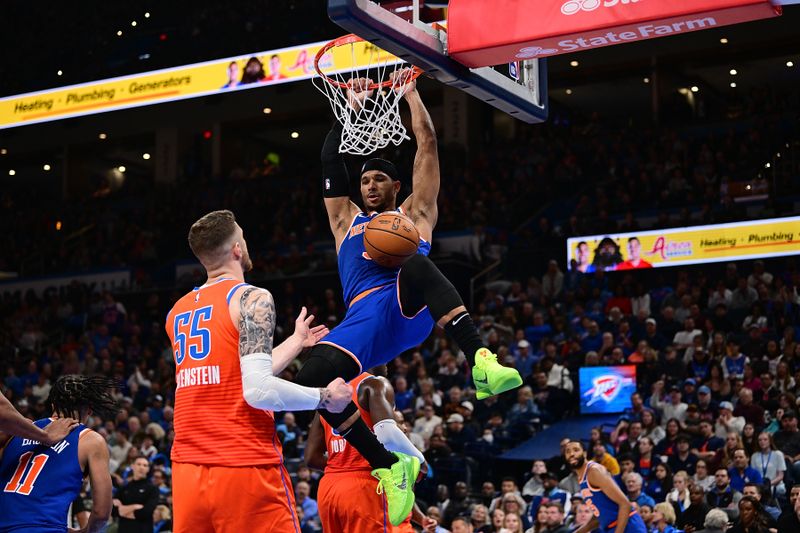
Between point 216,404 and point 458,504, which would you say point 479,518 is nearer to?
point 458,504

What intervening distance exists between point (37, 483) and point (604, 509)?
5.70 metres

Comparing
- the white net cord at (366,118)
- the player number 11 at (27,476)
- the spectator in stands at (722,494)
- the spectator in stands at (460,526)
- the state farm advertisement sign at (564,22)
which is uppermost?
the state farm advertisement sign at (564,22)

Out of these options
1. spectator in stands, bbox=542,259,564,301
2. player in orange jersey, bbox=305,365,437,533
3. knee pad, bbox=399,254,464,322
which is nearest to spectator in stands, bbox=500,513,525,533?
player in orange jersey, bbox=305,365,437,533

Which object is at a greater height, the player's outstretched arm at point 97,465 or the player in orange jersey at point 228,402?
the player in orange jersey at point 228,402

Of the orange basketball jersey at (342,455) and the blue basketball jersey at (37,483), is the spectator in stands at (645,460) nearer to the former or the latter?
the orange basketball jersey at (342,455)

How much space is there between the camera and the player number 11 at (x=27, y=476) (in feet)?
18.4

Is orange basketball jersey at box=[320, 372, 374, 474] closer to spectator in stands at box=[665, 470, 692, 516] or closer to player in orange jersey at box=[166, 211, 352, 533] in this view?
player in orange jersey at box=[166, 211, 352, 533]

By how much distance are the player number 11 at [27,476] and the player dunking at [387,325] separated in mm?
1550

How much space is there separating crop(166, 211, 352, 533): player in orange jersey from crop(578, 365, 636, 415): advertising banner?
11136mm

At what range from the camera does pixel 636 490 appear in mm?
11273

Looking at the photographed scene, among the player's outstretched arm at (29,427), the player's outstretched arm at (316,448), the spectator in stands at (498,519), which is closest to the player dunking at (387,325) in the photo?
the player's outstretched arm at (316,448)

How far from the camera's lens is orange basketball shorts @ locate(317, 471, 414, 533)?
6.61 metres

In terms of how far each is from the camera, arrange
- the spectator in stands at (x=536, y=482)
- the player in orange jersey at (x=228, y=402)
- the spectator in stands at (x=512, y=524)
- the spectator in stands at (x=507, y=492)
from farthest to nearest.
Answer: the spectator in stands at (x=536, y=482), the spectator in stands at (x=507, y=492), the spectator in stands at (x=512, y=524), the player in orange jersey at (x=228, y=402)

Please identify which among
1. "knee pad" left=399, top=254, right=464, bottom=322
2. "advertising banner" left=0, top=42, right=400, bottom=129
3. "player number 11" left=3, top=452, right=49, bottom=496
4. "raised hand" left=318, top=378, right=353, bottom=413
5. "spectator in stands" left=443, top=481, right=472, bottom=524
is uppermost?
"advertising banner" left=0, top=42, right=400, bottom=129
